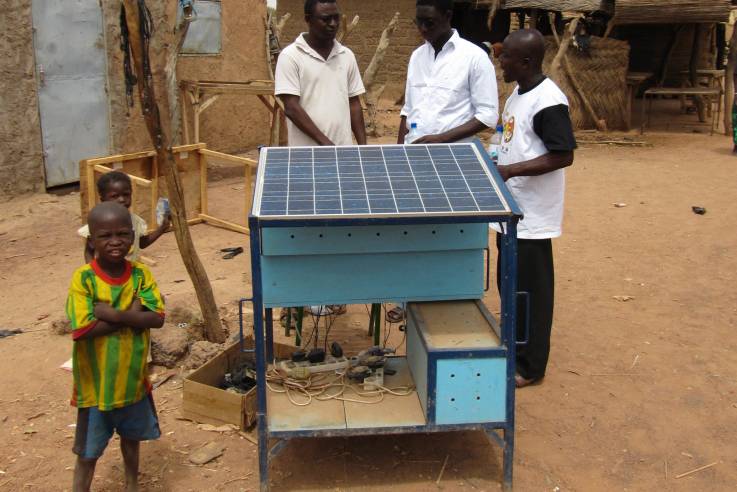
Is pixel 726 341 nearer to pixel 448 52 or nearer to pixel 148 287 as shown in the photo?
pixel 448 52

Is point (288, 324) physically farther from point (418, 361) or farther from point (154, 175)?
point (154, 175)

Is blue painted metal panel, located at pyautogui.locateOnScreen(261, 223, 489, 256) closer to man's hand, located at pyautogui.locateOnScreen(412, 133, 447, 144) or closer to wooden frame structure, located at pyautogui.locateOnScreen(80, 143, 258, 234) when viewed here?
man's hand, located at pyautogui.locateOnScreen(412, 133, 447, 144)

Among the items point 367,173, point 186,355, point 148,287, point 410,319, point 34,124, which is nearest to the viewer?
point 148,287

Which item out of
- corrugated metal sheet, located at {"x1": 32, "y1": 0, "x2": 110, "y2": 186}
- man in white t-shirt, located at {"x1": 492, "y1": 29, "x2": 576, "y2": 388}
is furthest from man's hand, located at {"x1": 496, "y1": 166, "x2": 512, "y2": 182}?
corrugated metal sheet, located at {"x1": 32, "y1": 0, "x2": 110, "y2": 186}

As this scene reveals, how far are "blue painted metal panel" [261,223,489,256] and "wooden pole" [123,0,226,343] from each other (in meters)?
1.13

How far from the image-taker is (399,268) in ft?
11.1

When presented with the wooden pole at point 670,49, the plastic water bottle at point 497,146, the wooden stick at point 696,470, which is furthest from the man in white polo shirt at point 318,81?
the wooden pole at point 670,49

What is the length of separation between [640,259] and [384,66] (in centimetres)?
1211

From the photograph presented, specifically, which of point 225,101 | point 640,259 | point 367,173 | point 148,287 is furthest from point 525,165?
point 225,101

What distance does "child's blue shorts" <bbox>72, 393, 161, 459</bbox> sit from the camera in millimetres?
2898

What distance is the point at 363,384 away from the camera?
11.5ft

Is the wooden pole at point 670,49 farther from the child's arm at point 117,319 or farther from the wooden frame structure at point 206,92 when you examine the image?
the child's arm at point 117,319

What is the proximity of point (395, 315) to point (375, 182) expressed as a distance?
2.14 metres

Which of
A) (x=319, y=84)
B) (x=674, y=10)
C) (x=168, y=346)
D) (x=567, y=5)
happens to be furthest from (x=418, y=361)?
(x=567, y=5)
